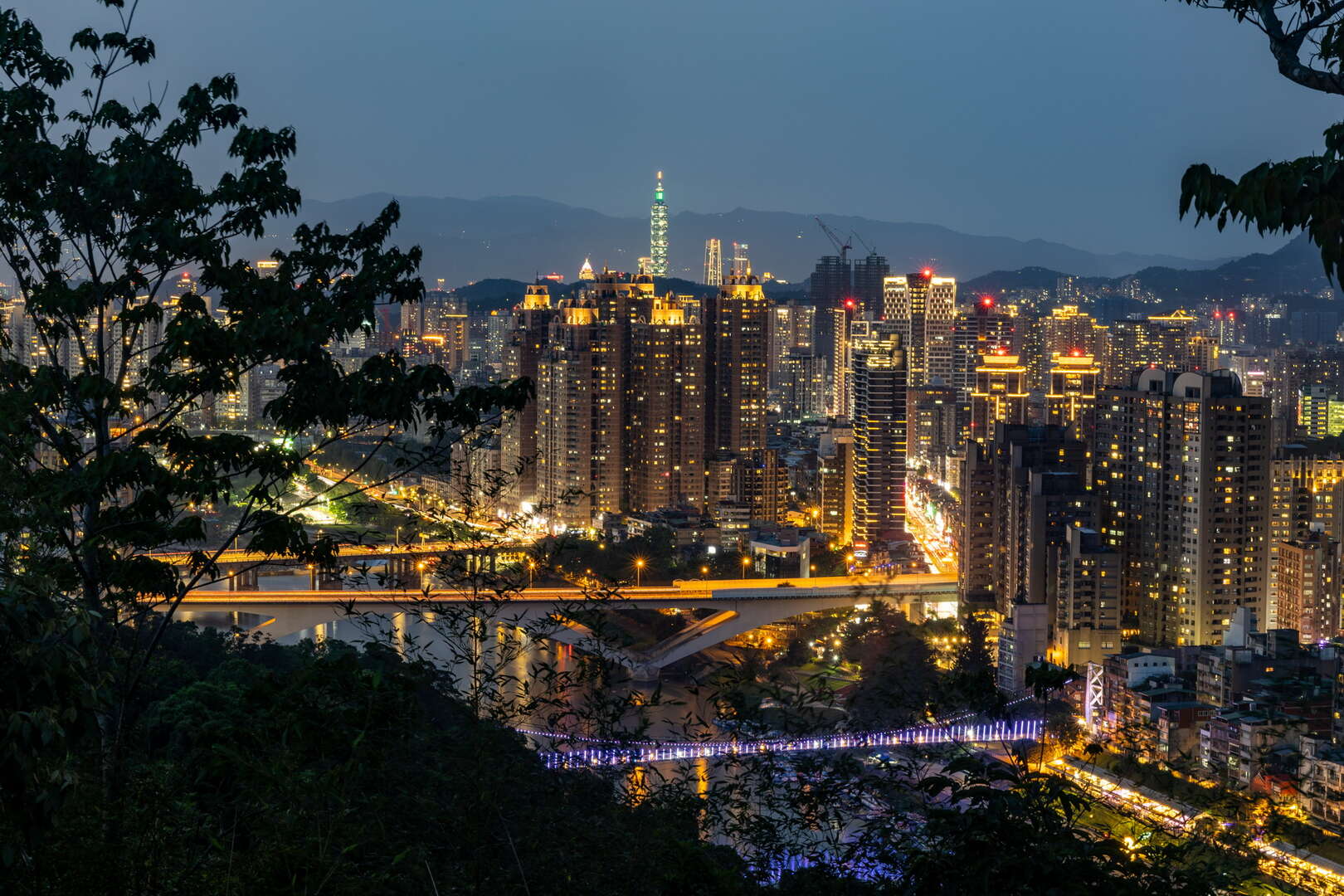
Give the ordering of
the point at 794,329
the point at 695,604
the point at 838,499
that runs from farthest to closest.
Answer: the point at 794,329 → the point at 838,499 → the point at 695,604

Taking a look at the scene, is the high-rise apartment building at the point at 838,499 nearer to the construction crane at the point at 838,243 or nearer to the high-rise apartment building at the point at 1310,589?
the high-rise apartment building at the point at 1310,589

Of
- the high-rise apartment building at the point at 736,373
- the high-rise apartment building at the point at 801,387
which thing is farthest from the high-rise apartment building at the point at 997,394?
the high-rise apartment building at the point at 801,387

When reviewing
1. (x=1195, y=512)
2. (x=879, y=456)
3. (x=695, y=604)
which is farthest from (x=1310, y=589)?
(x=879, y=456)

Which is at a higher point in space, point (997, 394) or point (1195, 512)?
point (997, 394)

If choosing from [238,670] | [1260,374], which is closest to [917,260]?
[1260,374]

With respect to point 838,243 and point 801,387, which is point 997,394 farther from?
point 838,243

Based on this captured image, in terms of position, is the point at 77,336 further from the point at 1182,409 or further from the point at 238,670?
the point at 1182,409

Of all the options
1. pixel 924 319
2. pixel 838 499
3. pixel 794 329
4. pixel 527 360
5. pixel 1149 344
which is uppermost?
pixel 794 329
